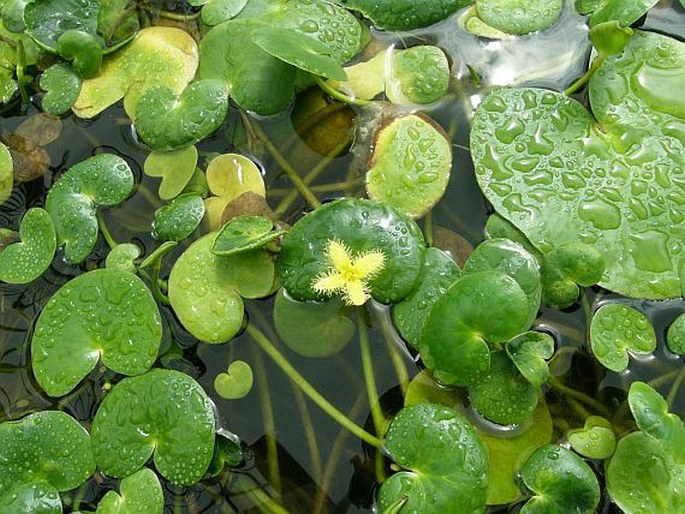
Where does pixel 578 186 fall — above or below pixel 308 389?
above

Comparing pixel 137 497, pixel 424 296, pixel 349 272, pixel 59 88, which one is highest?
pixel 59 88

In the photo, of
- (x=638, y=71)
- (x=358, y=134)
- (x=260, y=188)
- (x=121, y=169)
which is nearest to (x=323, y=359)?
(x=260, y=188)

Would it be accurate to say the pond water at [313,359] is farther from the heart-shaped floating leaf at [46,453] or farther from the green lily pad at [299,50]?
the green lily pad at [299,50]

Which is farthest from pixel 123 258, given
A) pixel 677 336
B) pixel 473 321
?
pixel 677 336

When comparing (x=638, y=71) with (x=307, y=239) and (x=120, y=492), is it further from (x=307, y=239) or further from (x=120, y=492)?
(x=120, y=492)

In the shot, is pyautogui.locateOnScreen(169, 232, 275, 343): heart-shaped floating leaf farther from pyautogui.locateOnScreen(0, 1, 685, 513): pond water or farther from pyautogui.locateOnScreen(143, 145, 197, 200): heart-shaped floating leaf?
pyautogui.locateOnScreen(143, 145, 197, 200): heart-shaped floating leaf

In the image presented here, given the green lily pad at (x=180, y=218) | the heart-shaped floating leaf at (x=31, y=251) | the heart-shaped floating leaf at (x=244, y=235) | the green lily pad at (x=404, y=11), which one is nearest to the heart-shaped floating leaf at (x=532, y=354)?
the heart-shaped floating leaf at (x=244, y=235)

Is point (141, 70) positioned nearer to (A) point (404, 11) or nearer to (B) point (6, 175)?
(B) point (6, 175)
